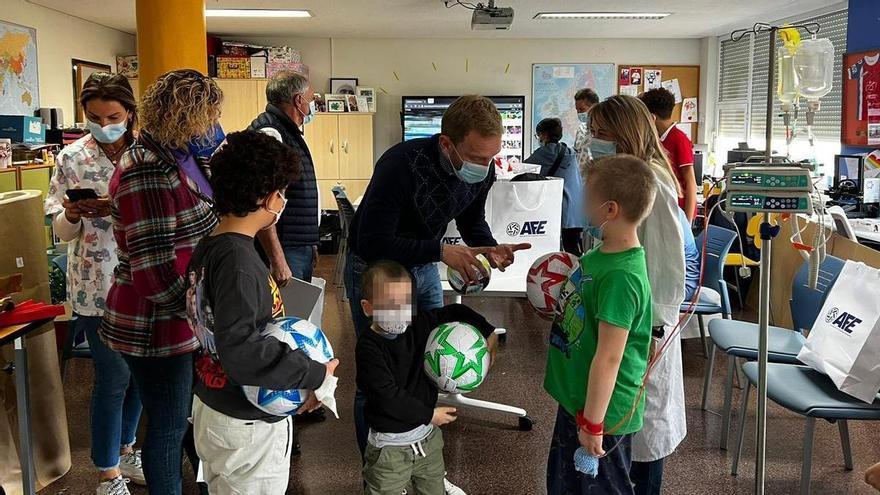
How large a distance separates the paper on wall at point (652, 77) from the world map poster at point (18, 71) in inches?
284

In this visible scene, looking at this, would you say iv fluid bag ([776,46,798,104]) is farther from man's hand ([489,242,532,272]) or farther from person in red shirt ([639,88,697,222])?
person in red shirt ([639,88,697,222])

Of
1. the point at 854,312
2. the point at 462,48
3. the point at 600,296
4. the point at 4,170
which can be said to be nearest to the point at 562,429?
the point at 600,296

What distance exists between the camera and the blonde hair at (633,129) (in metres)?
2.19

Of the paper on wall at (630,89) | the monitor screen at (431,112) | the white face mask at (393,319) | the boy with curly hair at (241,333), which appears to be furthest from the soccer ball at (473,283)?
the paper on wall at (630,89)

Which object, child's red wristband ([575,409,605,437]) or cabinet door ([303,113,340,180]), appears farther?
cabinet door ([303,113,340,180])

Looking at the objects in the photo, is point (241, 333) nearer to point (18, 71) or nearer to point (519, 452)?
point (519, 452)

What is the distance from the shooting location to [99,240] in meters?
2.63

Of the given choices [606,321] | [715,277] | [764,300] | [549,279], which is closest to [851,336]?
[764,300]

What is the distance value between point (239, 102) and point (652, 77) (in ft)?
17.7

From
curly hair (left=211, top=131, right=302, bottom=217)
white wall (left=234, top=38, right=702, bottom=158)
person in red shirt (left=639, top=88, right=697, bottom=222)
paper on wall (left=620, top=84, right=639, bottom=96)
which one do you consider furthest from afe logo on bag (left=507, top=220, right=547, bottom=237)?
paper on wall (left=620, top=84, right=639, bottom=96)

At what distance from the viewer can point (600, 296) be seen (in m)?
1.80

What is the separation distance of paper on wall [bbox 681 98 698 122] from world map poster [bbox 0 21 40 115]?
762 centimetres

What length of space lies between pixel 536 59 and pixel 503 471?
310 inches

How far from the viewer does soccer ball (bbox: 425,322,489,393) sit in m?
2.06
